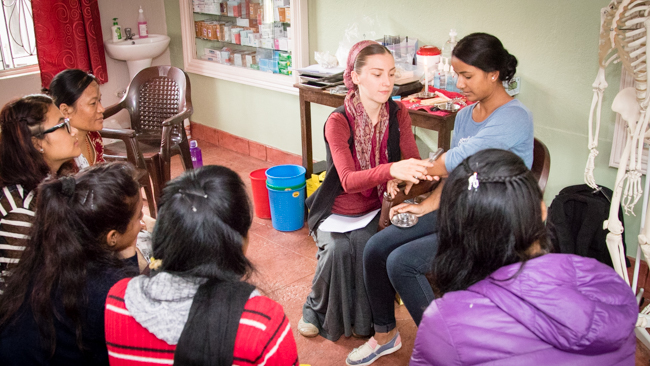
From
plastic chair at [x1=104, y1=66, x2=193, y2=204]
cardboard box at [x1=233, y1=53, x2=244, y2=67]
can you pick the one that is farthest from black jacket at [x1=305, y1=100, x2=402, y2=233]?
cardboard box at [x1=233, y1=53, x2=244, y2=67]

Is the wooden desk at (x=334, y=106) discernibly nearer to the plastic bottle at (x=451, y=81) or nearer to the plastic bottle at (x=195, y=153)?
the plastic bottle at (x=451, y=81)

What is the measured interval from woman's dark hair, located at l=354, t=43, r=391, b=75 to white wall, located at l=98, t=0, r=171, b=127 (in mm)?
3126

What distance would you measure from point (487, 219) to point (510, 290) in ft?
0.55

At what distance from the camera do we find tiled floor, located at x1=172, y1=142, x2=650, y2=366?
2389 mm

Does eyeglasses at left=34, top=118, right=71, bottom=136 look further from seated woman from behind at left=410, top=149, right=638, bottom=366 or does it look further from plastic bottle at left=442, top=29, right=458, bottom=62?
plastic bottle at left=442, top=29, right=458, bottom=62

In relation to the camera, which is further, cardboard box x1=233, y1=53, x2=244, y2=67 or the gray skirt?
cardboard box x1=233, y1=53, x2=244, y2=67

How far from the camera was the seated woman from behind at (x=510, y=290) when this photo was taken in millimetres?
1161

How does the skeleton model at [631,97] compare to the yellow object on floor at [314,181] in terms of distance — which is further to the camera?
the yellow object on floor at [314,181]

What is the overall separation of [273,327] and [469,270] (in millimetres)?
485

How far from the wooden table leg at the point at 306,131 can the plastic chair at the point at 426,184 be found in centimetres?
131

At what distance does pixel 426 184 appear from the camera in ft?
7.83

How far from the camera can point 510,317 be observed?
1.21 m

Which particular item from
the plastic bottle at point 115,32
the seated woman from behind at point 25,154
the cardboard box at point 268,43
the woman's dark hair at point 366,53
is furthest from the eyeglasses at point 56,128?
the plastic bottle at point 115,32

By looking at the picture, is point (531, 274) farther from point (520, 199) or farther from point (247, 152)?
point (247, 152)
